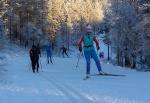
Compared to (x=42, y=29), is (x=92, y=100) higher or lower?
lower

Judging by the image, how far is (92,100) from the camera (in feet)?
24.5

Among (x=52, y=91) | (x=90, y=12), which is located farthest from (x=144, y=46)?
(x=90, y=12)

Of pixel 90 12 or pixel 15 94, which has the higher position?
pixel 90 12

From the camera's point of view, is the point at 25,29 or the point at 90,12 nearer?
the point at 25,29

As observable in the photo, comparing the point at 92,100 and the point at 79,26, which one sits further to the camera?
the point at 79,26

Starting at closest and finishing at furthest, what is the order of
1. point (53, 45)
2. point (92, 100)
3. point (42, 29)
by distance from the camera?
point (92, 100) → point (42, 29) → point (53, 45)

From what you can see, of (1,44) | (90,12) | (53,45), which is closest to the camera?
(1,44)

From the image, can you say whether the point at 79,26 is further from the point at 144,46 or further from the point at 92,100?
the point at 92,100

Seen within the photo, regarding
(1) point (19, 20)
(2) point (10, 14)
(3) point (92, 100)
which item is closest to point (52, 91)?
(3) point (92, 100)

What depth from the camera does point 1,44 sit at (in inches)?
2324

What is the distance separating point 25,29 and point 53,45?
→ 11.6 m

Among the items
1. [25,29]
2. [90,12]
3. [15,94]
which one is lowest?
[15,94]

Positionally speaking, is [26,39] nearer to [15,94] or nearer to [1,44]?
[1,44]

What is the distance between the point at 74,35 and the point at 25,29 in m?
48.0
